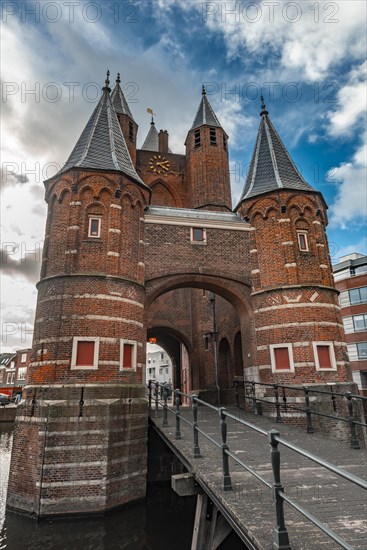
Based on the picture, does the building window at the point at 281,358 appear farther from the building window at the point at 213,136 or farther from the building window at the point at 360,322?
the building window at the point at 360,322

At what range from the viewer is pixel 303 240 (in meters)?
14.4

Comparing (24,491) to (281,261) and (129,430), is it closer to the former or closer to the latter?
(129,430)

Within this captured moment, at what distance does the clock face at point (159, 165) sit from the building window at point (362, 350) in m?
20.0

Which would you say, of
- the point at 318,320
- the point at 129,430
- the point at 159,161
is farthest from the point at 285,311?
the point at 159,161

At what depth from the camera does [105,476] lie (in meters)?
9.80

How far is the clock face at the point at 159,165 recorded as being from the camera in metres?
24.8

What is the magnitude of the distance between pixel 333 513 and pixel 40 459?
8249 millimetres

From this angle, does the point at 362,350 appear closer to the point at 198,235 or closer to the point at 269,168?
the point at 269,168

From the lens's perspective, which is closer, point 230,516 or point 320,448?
point 230,516

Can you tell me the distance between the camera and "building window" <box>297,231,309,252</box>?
46.8ft

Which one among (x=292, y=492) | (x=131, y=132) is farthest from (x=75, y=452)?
(x=131, y=132)

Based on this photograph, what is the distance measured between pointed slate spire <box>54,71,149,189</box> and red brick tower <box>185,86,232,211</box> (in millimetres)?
7765

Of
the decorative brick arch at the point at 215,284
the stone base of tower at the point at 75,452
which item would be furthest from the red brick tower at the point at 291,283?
the stone base of tower at the point at 75,452

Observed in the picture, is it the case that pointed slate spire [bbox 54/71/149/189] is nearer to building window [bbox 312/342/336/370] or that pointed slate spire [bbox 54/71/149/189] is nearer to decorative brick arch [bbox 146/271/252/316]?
decorative brick arch [bbox 146/271/252/316]
